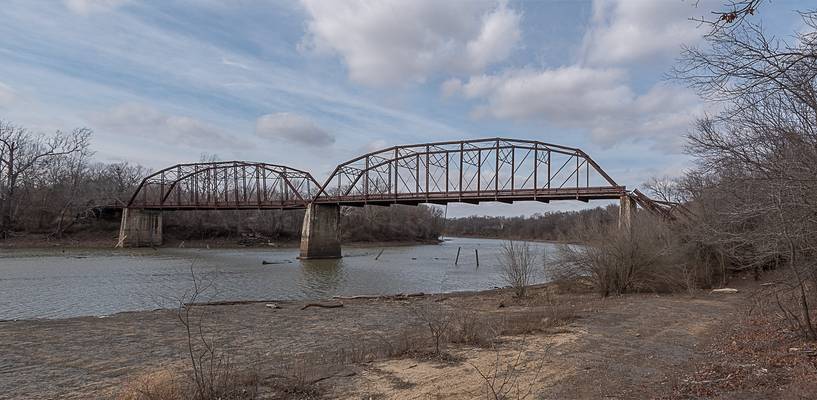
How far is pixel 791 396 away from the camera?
684 cm

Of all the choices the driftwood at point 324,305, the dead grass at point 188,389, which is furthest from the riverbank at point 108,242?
the dead grass at point 188,389

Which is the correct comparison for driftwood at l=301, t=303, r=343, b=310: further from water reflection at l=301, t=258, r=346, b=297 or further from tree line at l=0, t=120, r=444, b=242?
tree line at l=0, t=120, r=444, b=242

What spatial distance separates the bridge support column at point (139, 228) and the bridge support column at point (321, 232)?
123 feet

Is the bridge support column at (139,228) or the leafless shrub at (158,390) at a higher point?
the bridge support column at (139,228)

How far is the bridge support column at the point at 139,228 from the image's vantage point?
3504 inches

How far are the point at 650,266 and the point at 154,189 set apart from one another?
112846 millimetres

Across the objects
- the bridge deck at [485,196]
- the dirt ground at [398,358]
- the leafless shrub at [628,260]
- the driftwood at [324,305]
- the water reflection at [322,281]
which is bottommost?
the water reflection at [322,281]

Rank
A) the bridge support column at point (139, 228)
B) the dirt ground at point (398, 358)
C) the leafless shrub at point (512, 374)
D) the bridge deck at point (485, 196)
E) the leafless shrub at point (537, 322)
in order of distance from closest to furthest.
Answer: the leafless shrub at point (512, 374), the dirt ground at point (398, 358), the leafless shrub at point (537, 322), the bridge deck at point (485, 196), the bridge support column at point (139, 228)

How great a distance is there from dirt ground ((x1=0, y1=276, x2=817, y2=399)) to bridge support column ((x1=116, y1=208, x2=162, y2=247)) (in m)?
77.4

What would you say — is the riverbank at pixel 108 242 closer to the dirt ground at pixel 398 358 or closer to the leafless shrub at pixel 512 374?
the dirt ground at pixel 398 358

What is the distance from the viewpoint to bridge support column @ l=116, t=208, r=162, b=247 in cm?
8900

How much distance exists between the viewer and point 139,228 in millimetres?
90875

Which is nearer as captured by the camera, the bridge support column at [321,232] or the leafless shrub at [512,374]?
the leafless shrub at [512,374]

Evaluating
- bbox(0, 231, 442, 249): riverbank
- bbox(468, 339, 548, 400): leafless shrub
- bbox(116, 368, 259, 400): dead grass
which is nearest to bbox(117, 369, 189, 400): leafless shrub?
bbox(116, 368, 259, 400): dead grass
